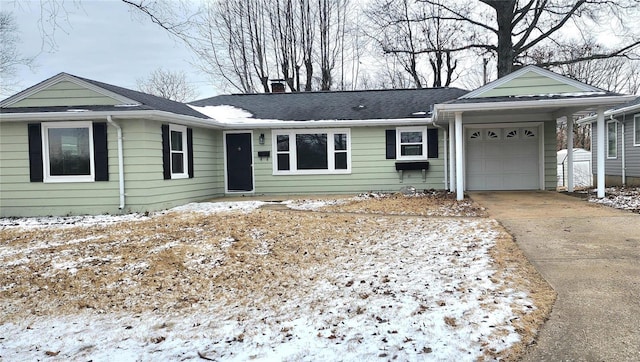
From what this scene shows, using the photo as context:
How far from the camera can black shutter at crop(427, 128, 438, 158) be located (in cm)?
1284

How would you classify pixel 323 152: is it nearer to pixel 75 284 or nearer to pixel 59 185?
pixel 59 185

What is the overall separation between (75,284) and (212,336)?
224cm

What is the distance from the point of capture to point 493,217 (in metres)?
7.49

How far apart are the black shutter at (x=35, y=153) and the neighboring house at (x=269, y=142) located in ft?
0.07

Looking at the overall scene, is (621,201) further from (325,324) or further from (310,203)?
(325,324)

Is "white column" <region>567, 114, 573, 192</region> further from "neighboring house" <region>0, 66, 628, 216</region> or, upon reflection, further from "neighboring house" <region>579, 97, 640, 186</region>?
"neighboring house" <region>579, 97, 640, 186</region>

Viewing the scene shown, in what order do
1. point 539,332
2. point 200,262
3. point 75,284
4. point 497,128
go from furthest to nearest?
point 497,128 → point 200,262 → point 75,284 → point 539,332

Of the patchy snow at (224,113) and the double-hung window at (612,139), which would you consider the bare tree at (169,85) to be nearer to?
the patchy snow at (224,113)

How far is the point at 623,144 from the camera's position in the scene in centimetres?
1420

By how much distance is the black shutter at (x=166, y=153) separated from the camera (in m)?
10.4

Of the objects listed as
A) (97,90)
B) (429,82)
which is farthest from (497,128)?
(429,82)

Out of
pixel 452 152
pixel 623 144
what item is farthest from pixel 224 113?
pixel 623 144

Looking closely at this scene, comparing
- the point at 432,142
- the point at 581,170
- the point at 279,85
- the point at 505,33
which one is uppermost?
the point at 505,33

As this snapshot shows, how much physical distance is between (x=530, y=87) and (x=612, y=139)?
7802 mm
